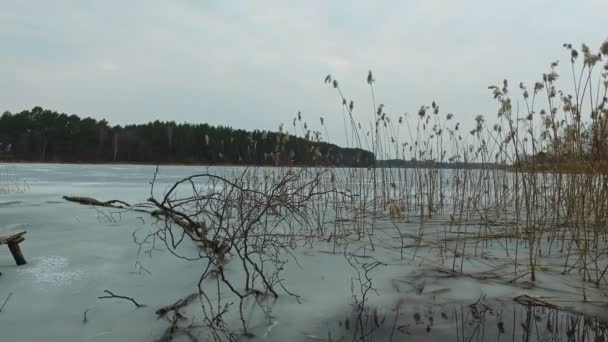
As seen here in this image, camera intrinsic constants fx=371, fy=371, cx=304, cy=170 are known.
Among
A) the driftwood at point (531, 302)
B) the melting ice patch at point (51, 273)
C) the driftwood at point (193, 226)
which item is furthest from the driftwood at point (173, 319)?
the driftwood at point (531, 302)

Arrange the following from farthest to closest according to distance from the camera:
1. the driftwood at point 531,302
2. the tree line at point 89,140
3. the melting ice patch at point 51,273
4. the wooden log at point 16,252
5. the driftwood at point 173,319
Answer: the tree line at point 89,140
the wooden log at point 16,252
the melting ice patch at point 51,273
the driftwood at point 531,302
the driftwood at point 173,319

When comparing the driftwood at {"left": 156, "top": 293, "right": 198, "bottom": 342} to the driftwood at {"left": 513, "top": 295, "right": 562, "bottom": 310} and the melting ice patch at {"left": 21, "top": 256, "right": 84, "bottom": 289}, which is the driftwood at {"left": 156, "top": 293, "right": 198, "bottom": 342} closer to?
the melting ice patch at {"left": 21, "top": 256, "right": 84, "bottom": 289}

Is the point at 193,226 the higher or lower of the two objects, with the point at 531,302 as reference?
higher

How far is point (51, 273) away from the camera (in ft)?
5.25

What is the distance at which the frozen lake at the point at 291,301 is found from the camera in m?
1.17

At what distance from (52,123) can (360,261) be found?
1520 inches

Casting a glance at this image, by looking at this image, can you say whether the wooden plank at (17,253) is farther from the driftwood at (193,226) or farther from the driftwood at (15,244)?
the driftwood at (193,226)

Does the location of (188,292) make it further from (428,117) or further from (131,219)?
(428,117)

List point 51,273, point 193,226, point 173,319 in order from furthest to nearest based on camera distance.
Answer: point 193,226
point 51,273
point 173,319

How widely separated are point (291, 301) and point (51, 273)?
1.06 meters

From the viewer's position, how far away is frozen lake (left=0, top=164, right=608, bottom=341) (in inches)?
46.1

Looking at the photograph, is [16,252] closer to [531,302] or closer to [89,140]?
[531,302]

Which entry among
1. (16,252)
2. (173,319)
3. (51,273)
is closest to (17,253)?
(16,252)

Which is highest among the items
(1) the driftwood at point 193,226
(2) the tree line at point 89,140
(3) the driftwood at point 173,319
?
(2) the tree line at point 89,140
